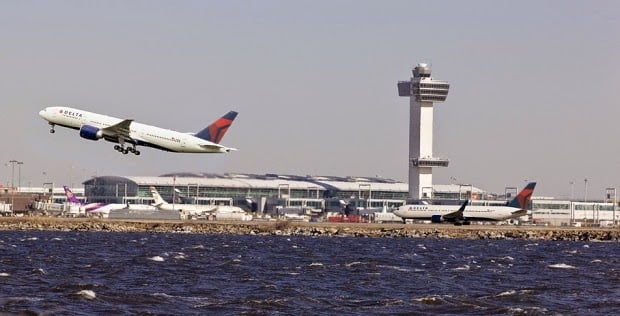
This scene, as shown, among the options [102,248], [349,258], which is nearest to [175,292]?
[349,258]

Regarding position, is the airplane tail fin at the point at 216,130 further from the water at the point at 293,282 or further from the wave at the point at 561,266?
the wave at the point at 561,266

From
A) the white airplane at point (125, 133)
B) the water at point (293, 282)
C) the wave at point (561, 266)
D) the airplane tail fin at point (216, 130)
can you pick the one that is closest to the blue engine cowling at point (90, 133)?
the white airplane at point (125, 133)

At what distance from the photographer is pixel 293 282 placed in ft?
226

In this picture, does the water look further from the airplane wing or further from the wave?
the airplane wing

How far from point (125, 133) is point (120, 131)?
0.65 metres

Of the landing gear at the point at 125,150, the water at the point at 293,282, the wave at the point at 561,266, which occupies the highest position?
the landing gear at the point at 125,150

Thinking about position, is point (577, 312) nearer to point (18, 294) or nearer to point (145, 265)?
point (18, 294)

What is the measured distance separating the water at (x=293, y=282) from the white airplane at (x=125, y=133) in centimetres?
2146

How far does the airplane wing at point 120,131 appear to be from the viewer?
4946 inches

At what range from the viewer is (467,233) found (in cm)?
17838

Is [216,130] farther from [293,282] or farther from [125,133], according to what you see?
[293,282]

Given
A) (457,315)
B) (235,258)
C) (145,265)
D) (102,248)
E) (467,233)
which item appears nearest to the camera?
(457,315)

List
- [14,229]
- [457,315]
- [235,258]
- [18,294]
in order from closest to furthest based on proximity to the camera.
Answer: [457,315] → [18,294] → [235,258] → [14,229]

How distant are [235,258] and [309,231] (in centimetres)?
8298
